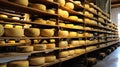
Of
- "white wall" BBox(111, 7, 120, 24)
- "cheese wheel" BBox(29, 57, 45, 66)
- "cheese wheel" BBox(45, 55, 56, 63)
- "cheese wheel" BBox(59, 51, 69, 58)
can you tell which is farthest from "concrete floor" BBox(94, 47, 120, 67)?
"white wall" BBox(111, 7, 120, 24)

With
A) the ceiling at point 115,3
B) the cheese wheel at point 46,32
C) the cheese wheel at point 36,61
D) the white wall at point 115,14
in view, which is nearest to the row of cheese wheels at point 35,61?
the cheese wheel at point 36,61

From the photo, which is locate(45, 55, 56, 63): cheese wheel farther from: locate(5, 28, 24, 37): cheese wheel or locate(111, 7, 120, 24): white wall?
locate(111, 7, 120, 24): white wall

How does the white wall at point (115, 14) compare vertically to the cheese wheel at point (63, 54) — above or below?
above

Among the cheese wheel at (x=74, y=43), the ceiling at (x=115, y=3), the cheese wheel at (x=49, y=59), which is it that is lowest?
the cheese wheel at (x=49, y=59)

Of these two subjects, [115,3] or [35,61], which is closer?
[35,61]

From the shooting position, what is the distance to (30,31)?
9.01 ft

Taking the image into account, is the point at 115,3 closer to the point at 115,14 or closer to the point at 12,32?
the point at 115,14

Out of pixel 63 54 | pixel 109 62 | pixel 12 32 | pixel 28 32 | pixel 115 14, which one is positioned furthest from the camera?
pixel 115 14

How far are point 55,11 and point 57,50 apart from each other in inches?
31.2

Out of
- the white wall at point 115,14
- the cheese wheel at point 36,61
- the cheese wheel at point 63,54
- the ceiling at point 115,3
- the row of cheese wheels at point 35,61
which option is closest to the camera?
the row of cheese wheels at point 35,61

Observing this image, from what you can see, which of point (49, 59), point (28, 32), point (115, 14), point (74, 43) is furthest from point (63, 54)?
point (115, 14)

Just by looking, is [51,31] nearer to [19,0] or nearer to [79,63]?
[19,0]

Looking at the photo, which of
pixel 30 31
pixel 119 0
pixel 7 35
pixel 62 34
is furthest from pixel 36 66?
pixel 119 0

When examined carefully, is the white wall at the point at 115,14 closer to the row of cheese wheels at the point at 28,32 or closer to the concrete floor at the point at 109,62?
the concrete floor at the point at 109,62
